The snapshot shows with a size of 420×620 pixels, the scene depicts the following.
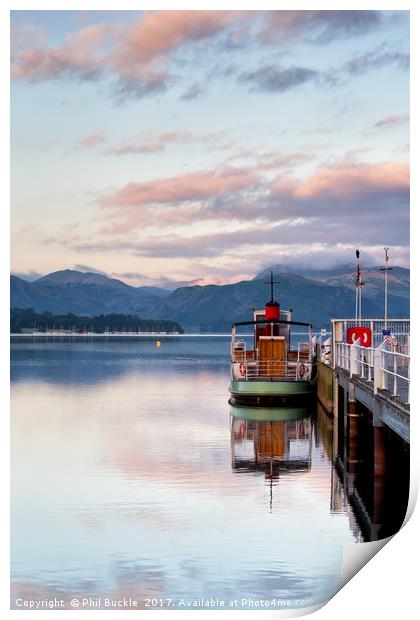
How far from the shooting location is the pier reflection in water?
59.0 ft

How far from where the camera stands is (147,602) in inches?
647

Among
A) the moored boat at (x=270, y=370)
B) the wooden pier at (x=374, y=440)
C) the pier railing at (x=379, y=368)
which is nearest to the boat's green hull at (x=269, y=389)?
the moored boat at (x=270, y=370)

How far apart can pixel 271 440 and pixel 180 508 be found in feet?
43.3

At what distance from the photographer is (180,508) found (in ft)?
77.6

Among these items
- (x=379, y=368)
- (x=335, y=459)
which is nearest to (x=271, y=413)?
(x=335, y=459)

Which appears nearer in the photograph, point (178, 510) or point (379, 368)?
point (379, 368)

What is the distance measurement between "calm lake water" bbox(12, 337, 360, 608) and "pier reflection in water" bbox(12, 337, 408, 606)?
0.13ft

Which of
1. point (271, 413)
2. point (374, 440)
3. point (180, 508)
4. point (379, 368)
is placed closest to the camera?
point (374, 440)

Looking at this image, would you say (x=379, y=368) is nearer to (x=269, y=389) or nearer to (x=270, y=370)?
(x=269, y=389)

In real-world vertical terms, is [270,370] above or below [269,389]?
above

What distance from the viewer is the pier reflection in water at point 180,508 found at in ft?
59.0

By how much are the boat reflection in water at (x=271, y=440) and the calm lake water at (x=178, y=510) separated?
0.06 meters
